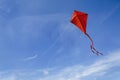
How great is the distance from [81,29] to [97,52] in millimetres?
4123

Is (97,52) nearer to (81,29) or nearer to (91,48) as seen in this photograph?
(91,48)

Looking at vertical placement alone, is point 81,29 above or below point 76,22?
below

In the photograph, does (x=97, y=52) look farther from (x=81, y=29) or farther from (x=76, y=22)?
(x=76, y=22)

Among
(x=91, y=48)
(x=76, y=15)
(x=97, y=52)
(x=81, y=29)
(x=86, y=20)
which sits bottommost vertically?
(x=97, y=52)

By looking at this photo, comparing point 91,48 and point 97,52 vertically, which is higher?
point 91,48

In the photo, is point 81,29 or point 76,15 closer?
point 81,29

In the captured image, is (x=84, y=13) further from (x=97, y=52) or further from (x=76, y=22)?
(x=97, y=52)

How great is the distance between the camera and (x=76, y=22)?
20.2 meters

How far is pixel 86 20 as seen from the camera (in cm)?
1925

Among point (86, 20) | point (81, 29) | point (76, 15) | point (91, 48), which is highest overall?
point (76, 15)

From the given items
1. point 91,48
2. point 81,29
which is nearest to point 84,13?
point 81,29

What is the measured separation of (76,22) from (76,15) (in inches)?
44.2

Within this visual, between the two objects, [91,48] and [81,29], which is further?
[91,48]

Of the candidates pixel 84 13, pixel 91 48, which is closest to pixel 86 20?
pixel 84 13
